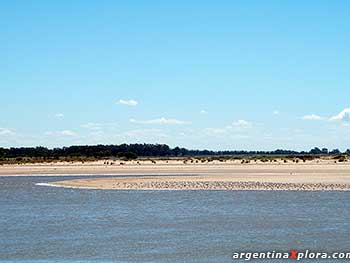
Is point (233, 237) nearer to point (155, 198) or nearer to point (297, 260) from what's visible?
point (297, 260)

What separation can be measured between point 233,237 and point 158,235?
8.32 ft

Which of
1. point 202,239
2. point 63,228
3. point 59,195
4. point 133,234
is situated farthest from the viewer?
point 59,195

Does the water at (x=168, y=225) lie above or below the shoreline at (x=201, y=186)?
below

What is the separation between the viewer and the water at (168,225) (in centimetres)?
1861

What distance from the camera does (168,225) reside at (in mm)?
24062

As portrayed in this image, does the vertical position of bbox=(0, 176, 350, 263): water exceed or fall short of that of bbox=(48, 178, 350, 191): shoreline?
it falls short

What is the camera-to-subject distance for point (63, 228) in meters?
23.6

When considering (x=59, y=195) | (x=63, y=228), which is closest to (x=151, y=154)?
(x=59, y=195)

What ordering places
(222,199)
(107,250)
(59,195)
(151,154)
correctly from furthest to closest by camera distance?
(151,154) → (59,195) → (222,199) → (107,250)

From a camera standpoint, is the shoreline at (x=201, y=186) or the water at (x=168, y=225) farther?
the shoreline at (x=201, y=186)

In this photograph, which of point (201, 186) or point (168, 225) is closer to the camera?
point (168, 225)

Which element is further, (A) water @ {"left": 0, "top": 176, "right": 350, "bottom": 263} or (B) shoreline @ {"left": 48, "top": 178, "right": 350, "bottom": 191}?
(B) shoreline @ {"left": 48, "top": 178, "right": 350, "bottom": 191}

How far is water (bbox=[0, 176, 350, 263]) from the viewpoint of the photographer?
1861 cm

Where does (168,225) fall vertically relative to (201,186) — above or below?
below
